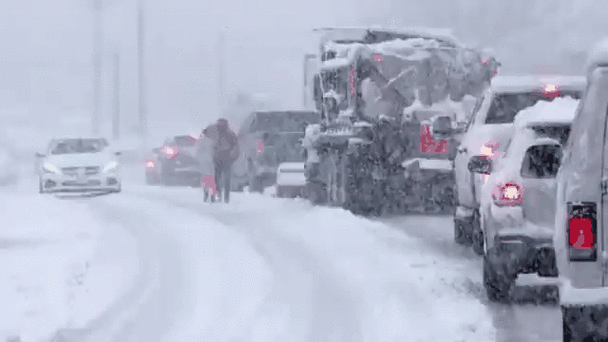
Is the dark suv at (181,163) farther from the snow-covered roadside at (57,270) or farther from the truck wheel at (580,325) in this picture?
the truck wheel at (580,325)

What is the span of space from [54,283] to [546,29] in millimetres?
64057

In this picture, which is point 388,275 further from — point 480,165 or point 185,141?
point 185,141

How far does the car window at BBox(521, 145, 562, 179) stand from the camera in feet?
26.4

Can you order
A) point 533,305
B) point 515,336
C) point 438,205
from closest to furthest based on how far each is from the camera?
point 515,336 → point 533,305 → point 438,205

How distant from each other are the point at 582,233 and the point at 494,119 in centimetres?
600

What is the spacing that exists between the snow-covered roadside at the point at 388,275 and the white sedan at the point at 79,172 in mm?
6897

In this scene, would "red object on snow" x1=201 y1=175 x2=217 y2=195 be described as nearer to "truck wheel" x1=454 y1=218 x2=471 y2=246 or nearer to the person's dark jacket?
the person's dark jacket

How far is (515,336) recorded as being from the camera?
8992 millimetres

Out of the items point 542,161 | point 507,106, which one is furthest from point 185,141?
point 542,161

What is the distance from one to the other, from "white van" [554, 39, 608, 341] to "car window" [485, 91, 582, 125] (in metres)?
5.77

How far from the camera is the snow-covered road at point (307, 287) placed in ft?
29.9

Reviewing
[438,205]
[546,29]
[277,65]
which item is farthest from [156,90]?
[438,205]

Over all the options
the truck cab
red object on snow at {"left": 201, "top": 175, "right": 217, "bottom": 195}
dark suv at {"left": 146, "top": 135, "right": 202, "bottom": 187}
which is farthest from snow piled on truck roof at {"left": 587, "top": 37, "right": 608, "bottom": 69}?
dark suv at {"left": 146, "top": 135, "right": 202, "bottom": 187}

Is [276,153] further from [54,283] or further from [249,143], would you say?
[54,283]
